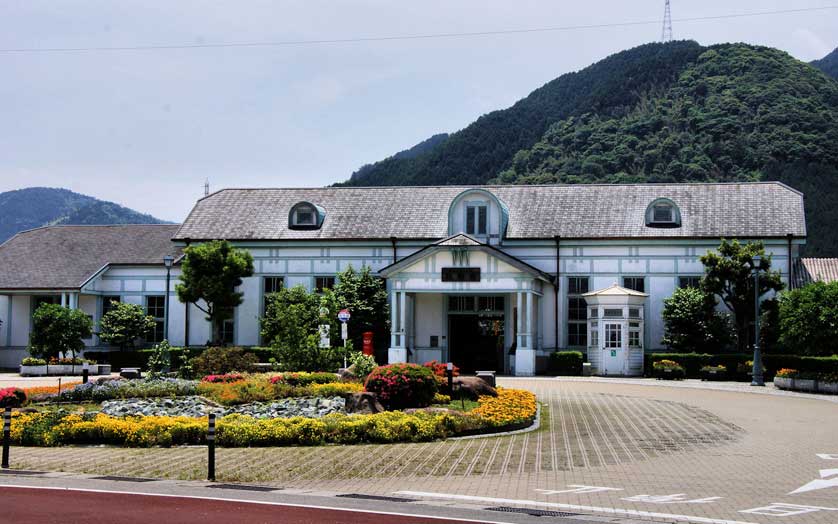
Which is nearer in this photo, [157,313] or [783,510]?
[783,510]

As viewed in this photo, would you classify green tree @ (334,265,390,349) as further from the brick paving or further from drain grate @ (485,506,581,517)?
drain grate @ (485,506,581,517)

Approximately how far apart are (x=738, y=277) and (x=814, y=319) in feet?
23.6

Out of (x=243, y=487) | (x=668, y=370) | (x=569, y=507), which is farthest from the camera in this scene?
(x=668, y=370)

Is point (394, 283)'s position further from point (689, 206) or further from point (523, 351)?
point (689, 206)

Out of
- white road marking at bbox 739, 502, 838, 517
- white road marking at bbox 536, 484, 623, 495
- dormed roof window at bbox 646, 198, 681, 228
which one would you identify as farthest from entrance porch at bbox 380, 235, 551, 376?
white road marking at bbox 739, 502, 838, 517

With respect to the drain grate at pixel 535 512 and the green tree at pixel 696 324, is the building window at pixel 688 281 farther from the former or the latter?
the drain grate at pixel 535 512

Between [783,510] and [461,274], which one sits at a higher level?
[461,274]

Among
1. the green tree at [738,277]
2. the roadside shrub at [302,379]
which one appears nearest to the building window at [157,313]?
the roadside shrub at [302,379]

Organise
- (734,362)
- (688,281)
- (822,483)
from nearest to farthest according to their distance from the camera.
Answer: (822,483) < (734,362) < (688,281)

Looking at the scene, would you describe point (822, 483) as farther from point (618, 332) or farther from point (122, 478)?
point (618, 332)

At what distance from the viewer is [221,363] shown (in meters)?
30.8

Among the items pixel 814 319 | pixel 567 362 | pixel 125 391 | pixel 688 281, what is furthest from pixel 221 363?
pixel 688 281

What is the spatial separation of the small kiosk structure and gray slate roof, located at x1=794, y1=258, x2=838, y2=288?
7.74 meters

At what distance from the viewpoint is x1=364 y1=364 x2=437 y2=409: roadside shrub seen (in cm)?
2122
